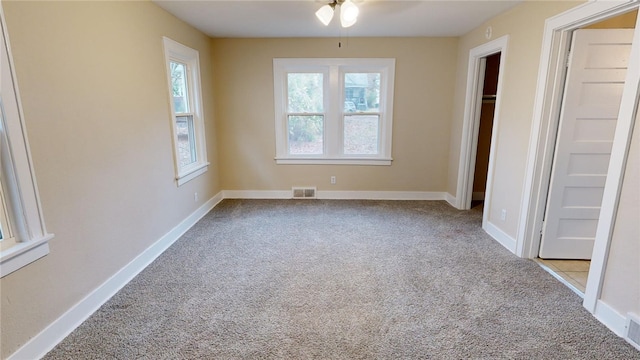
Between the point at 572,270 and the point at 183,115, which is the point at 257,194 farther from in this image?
the point at 572,270

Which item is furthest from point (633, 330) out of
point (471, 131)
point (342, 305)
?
point (471, 131)

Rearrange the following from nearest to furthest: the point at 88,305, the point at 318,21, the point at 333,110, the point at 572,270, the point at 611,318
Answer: the point at 611,318
the point at 88,305
the point at 572,270
the point at 318,21
the point at 333,110

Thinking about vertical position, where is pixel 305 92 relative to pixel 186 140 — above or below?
above

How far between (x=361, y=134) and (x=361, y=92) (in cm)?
62

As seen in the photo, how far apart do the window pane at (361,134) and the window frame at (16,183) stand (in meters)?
3.68

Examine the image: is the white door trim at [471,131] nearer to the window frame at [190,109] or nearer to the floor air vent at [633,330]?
the floor air vent at [633,330]

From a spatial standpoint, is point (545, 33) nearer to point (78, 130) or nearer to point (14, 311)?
point (78, 130)

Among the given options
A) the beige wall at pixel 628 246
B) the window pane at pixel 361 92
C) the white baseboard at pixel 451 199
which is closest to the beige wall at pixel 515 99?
the white baseboard at pixel 451 199

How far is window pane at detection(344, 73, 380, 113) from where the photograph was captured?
15.0 feet

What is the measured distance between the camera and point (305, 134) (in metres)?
4.78

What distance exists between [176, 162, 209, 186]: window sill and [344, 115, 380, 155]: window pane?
2086mm

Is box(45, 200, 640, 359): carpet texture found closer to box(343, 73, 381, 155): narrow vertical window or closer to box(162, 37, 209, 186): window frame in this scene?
box(162, 37, 209, 186): window frame

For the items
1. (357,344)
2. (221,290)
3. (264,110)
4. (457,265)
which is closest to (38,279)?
(221,290)

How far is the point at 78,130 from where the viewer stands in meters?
2.04
